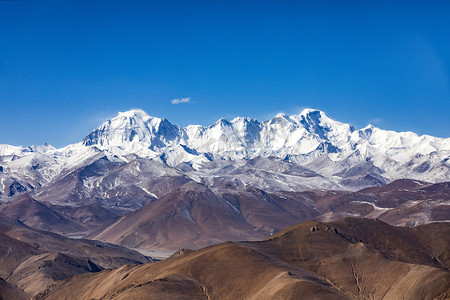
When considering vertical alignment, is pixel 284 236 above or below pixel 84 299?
above

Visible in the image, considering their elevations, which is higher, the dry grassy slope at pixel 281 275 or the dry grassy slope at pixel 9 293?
the dry grassy slope at pixel 281 275

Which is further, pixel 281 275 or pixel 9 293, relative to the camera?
pixel 9 293

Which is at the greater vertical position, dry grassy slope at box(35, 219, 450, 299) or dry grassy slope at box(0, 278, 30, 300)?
dry grassy slope at box(35, 219, 450, 299)

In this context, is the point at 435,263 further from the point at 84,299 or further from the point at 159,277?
the point at 84,299

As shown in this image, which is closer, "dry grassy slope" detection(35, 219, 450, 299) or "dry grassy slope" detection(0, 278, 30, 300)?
"dry grassy slope" detection(35, 219, 450, 299)

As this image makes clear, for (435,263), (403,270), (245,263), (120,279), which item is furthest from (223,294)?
(435,263)

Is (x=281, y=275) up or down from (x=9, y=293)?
up

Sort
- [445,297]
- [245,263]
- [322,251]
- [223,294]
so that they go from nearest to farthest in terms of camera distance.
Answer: [445,297] < [223,294] < [245,263] < [322,251]

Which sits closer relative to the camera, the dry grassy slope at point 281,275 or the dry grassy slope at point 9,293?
the dry grassy slope at point 281,275
